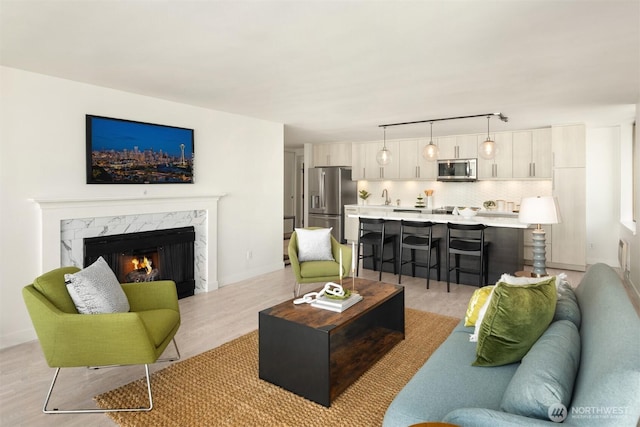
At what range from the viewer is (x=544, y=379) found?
4.68 feet

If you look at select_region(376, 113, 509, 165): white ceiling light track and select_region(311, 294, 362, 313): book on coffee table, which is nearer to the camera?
select_region(311, 294, 362, 313): book on coffee table

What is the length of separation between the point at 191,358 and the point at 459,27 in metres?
3.16

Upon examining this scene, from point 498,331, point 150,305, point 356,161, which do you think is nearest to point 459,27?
point 498,331

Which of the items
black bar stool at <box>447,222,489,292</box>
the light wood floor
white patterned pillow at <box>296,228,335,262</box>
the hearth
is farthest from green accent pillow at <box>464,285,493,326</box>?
the hearth

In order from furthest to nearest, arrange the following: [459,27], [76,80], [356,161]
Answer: [356,161]
[76,80]
[459,27]

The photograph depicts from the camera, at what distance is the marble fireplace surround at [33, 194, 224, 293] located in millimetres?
3682

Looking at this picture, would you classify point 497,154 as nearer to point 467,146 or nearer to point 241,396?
point 467,146

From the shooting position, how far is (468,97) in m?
4.48

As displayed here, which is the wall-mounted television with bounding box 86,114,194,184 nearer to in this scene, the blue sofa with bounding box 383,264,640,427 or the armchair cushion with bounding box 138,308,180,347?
the armchair cushion with bounding box 138,308,180,347

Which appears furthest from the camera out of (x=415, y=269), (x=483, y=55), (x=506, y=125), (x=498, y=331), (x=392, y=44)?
(x=506, y=125)

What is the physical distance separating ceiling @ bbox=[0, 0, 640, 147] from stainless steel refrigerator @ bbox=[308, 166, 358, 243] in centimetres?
389

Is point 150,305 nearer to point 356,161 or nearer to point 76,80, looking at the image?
point 76,80

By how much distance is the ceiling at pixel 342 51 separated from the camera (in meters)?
2.31

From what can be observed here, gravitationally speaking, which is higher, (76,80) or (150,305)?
(76,80)
